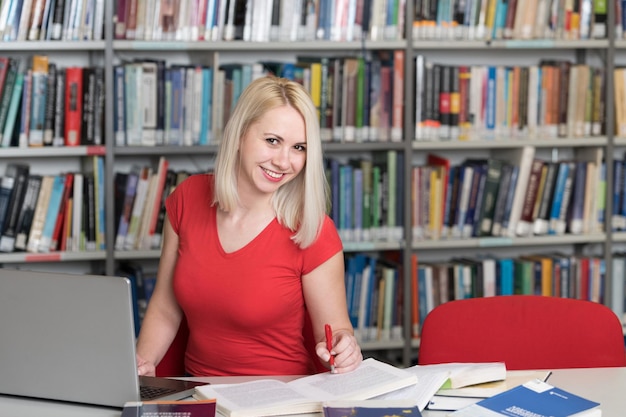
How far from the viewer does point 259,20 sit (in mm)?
3203

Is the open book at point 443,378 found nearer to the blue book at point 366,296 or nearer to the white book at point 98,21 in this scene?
the blue book at point 366,296

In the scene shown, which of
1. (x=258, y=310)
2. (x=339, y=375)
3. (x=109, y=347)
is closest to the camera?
(x=109, y=347)

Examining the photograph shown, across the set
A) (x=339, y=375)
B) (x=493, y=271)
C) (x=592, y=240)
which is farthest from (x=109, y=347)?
(x=592, y=240)

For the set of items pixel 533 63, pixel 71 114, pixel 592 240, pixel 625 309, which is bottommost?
pixel 625 309

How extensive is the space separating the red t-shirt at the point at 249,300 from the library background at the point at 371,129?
1157 millimetres

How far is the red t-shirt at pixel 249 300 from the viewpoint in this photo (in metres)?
2.02

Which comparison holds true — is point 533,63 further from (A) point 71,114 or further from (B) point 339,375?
(B) point 339,375

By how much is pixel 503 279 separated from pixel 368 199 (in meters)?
0.67

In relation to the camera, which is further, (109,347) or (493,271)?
(493,271)

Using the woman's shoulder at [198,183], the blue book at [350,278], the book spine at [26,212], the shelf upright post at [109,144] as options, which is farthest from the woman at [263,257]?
→ the blue book at [350,278]

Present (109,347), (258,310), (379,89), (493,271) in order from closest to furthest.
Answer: (109,347), (258,310), (379,89), (493,271)

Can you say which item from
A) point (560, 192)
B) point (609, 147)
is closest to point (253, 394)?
point (560, 192)

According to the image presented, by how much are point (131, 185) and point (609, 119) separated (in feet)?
6.22

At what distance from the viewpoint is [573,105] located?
3.47 m
